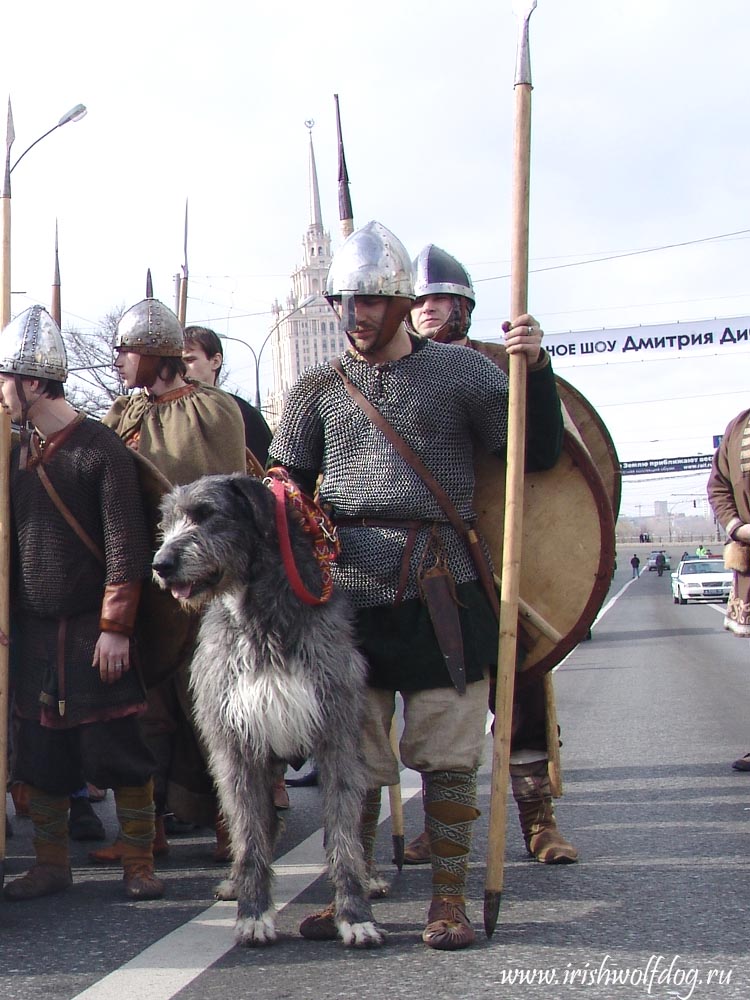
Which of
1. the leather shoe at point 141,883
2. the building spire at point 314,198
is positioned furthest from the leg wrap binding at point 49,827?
the building spire at point 314,198

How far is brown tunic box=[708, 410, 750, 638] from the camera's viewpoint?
7.34m

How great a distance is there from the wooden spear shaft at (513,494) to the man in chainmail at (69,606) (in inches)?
55.5

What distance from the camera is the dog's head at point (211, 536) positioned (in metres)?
4.08

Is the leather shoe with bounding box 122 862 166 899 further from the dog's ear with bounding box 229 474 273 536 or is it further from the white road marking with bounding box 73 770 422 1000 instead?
the dog's ear with bounding box 229 474 273 536

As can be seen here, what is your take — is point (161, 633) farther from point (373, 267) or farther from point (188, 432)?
point (373, 267)

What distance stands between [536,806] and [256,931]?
154 centimetres

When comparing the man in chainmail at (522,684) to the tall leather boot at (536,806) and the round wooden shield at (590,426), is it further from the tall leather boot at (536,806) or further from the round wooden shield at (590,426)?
the round wooden shield at (590,426)

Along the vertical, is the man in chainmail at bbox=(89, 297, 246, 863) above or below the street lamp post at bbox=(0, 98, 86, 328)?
below

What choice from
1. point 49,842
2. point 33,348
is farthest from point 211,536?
point 49,842

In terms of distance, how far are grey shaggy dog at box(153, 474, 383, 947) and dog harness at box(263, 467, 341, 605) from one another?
0.03 meters

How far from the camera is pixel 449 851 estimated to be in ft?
13.7

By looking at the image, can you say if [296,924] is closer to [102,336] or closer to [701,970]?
[701,970]

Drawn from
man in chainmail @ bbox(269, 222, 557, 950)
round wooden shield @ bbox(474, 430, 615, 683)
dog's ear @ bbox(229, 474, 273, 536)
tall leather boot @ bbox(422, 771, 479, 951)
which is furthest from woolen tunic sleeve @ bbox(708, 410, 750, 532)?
dog's ear @ bbox(229, 474, 273, 536)

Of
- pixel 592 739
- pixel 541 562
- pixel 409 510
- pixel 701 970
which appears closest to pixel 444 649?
pixel 409 510
